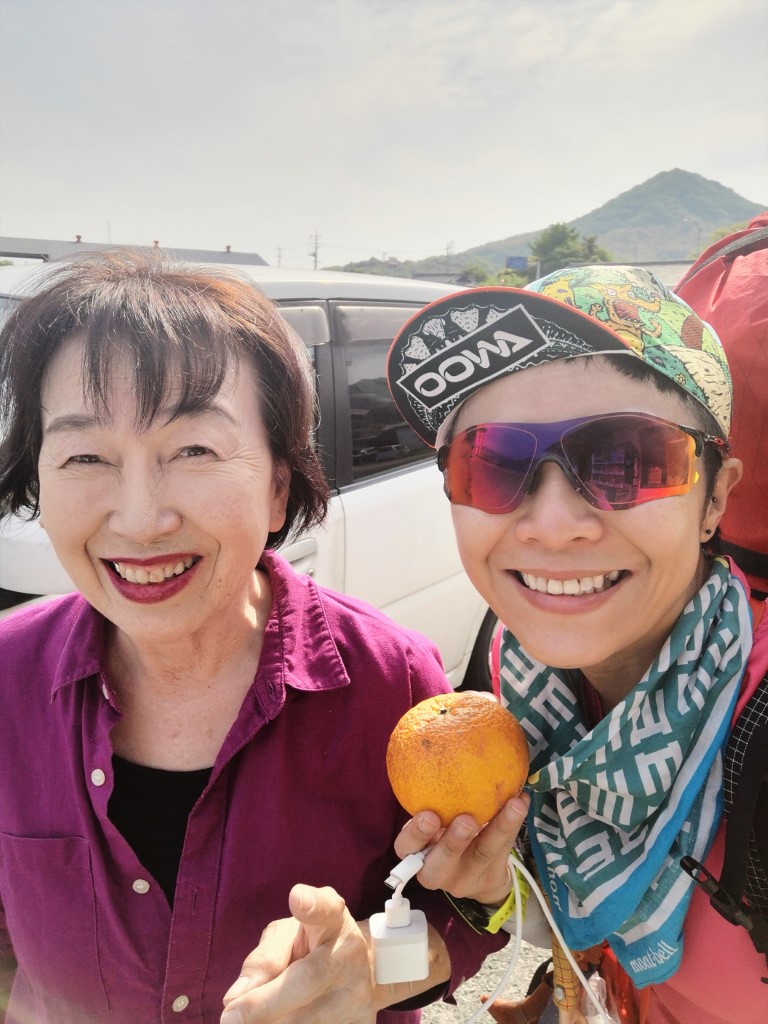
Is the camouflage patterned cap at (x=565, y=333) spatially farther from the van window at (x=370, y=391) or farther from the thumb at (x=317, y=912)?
the van window at (x=370, y=391)

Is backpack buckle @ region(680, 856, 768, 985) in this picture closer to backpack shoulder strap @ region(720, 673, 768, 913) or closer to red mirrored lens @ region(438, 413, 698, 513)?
backpack shoulder strap @ region(720, 673, 768, 913)

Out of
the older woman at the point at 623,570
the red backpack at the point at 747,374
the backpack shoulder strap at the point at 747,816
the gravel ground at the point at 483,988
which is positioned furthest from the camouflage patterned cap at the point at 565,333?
the gravel ground at the point at 483,988

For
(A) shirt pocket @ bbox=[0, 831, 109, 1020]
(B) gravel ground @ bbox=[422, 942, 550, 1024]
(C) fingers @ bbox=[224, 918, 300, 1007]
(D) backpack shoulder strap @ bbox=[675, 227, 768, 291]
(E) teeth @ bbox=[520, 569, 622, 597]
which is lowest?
(B) gravel ground @ bbox=[422, 942, 550, 1024]

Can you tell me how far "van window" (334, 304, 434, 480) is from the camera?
317 centimetres

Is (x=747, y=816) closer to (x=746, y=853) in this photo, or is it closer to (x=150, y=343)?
(x=746, y=853)

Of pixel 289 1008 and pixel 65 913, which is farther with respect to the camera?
pixel 65 913

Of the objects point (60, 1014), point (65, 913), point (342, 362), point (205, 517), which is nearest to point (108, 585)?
point (205, 517)

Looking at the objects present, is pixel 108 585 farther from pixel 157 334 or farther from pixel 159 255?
pixel 159 255

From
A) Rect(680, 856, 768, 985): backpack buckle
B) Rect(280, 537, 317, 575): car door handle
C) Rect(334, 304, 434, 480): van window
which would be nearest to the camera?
Rect(680, 856, 768, 985): backpack buckle

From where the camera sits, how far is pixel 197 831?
4.12 ft

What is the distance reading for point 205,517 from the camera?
124 centimetres

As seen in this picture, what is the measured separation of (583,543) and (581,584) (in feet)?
0.22

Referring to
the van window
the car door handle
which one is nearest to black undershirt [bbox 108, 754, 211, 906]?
the car door handle

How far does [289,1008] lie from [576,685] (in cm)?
76
